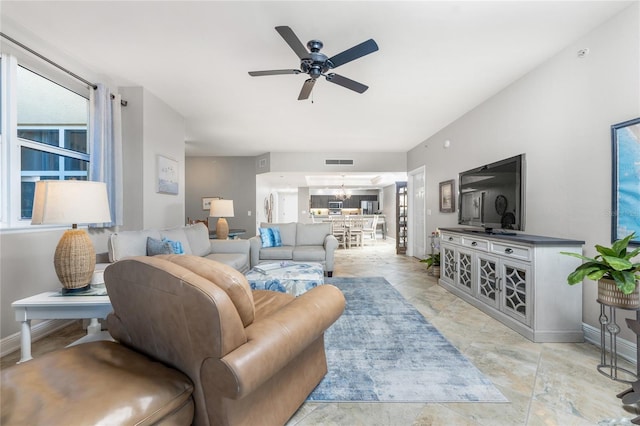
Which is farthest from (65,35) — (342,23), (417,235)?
(417,235)

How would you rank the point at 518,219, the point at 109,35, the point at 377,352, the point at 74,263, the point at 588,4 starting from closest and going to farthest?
the point at 74,263 → the point at 588,4 → the point at 377,352 → the point at 109,35 → the point at 518,219

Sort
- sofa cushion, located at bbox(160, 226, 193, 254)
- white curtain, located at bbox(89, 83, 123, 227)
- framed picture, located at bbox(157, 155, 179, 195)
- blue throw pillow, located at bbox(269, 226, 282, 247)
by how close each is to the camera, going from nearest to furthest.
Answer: white curtain, located at bbox(89, 83, 123, 227)
sofa cushion, located at bbox(160, 226, 193, 254)
framed picture, located at bbox(157, 155, 179, 195)
blue throw pillow, located at bbox(269, 226, 282, 247)

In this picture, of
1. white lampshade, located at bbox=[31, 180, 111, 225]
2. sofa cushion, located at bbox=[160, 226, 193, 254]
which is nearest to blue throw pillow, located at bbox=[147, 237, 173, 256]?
sofa cushion, located at bbox=[160, 226, 193, 254]

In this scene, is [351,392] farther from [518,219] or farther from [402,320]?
[518,219]

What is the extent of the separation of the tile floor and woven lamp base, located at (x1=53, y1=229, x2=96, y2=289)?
0.91 metres

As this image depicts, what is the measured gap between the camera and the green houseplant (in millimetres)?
1751

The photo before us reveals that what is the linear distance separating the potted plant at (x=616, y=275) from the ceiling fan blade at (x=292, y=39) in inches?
96.1

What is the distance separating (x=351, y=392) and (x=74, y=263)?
78.1 inches

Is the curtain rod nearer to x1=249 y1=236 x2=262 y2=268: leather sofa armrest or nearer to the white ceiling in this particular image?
the white ceiling

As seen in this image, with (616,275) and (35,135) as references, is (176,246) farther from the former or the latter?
(616,275)

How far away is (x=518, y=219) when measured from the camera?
278cm

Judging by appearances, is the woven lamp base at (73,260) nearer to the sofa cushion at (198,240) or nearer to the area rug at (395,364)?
the area rug at (395,364)

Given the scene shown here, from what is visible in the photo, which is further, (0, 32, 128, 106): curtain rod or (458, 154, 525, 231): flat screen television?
(458, 154, 525, 231): flat screen television

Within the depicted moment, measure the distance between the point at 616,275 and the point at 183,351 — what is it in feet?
8.39
